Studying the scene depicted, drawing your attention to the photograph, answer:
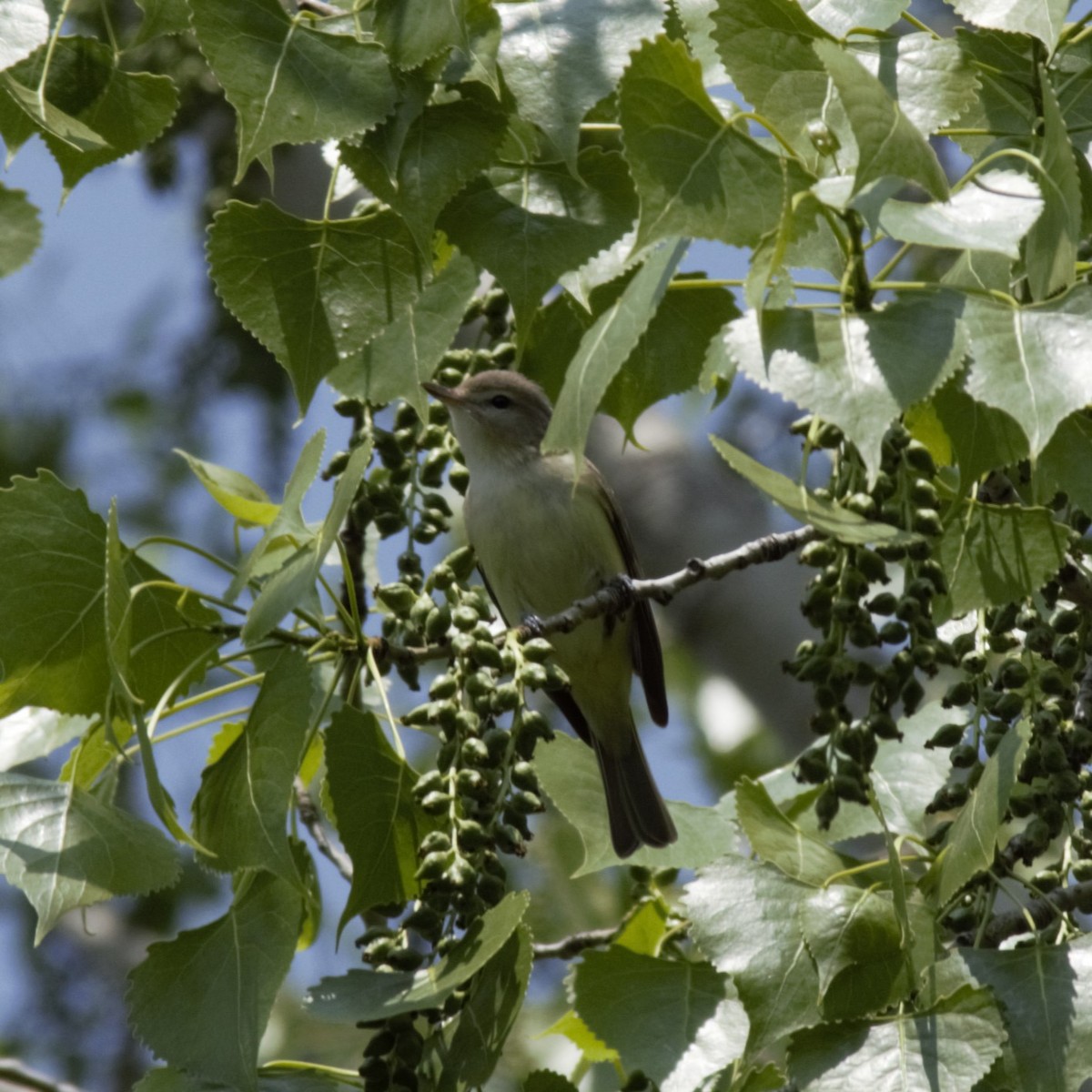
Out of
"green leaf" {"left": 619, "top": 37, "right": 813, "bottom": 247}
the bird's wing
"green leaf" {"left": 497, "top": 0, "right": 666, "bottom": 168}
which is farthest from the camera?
the bird's wing

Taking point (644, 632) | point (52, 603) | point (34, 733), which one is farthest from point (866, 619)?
point (644, 632)

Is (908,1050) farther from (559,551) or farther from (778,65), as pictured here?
(559,551)

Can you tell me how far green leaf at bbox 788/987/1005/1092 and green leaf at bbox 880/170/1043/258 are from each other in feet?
3.58

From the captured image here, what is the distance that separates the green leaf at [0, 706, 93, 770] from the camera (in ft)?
11.3

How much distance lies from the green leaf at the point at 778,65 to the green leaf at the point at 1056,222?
362 millimetres

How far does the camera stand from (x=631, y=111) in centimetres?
220

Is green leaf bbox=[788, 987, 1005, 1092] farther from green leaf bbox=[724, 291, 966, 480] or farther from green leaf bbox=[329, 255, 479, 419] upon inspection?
green leaf bbox=[329, 255, 479, 419]

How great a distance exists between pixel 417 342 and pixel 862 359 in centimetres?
111

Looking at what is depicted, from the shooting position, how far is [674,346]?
3.05m

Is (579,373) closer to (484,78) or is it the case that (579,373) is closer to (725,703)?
(484,78)

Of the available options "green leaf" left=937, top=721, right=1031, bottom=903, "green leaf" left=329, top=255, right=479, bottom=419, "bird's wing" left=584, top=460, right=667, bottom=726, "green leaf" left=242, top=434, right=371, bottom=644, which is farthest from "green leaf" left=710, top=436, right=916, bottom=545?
"bird's wing" left=584, top=460, right=667, bottom=726

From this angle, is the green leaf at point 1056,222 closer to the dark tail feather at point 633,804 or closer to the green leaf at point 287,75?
the green leaf at point 287,75

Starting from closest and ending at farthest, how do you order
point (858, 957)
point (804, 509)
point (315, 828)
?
point (804, 509) → point (858, 957) → point (315, 828)

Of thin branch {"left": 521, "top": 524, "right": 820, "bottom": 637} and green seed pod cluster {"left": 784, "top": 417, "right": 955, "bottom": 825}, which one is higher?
green seed pod cluster {"left": 784, "top": 417, "right": 955, "bottom": 825}
